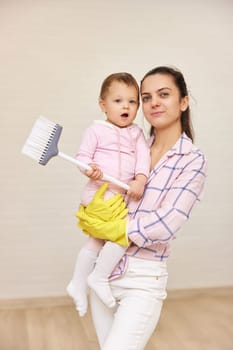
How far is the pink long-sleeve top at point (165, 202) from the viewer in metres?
1.69

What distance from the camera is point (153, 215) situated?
5.57 feet

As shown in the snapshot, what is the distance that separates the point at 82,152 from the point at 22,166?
1.86 m

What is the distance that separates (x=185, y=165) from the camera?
174cm

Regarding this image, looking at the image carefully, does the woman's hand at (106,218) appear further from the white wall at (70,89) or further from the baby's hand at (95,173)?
the white wall at (70,89)

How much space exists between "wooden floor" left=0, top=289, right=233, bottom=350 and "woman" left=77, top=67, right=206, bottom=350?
54.6 inches

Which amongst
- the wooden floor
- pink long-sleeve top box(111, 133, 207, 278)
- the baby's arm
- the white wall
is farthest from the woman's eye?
the white wall

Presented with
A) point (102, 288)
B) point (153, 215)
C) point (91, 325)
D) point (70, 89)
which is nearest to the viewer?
point (153, 215)

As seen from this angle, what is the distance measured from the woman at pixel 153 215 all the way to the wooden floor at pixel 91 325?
4.55 ft

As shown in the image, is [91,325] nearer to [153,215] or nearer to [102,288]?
[102,288]

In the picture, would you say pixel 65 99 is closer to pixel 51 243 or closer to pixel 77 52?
pixel 77 52

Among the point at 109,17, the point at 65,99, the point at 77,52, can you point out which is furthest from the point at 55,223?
the point at 109,17

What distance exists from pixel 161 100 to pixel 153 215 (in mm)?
364

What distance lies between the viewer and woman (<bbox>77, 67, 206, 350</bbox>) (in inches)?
67.2

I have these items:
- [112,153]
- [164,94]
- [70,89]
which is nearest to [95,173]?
[112,153]
